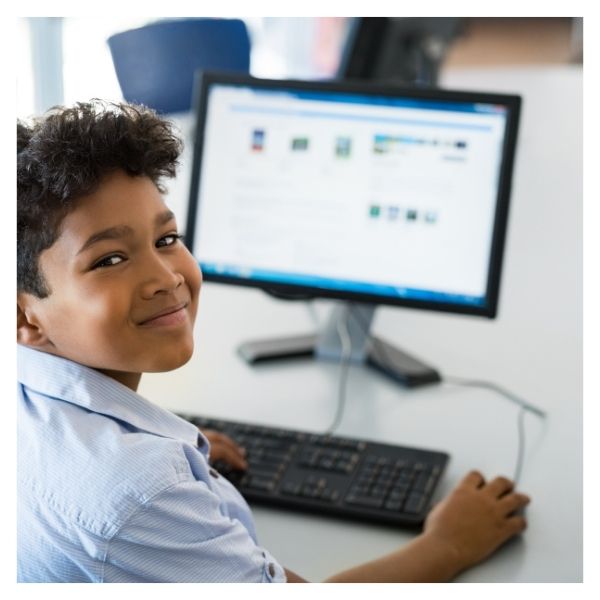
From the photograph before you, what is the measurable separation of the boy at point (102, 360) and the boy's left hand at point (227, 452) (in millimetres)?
252

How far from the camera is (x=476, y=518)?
0.88 meters

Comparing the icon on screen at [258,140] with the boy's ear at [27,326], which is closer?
the boy's ear at [27,326]

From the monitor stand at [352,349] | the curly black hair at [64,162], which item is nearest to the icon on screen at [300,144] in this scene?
the monitor stand at [352,349]

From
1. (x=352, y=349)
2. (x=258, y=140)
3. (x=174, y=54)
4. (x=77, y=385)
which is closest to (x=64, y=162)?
(x=77, y=385)

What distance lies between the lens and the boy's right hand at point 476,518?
0.85 m

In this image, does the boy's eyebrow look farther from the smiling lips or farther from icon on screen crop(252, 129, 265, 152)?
icon on screen crop(252, 129, 265, 152)

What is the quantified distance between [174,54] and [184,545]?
4.06 feet

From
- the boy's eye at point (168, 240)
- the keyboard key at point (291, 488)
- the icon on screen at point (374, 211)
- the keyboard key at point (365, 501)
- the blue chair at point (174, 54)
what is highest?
the blue chair at point (174, 54)

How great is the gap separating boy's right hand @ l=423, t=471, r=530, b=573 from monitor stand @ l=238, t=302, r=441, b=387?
0.30 m

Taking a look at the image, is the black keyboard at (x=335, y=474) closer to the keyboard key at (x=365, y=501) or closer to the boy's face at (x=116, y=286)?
the keyboard key at (x=365, y=501)

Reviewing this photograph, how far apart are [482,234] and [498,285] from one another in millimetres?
71

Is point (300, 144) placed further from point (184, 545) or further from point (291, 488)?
point (184, 545)
